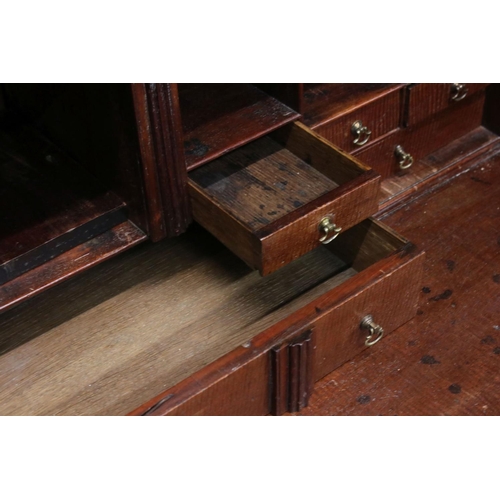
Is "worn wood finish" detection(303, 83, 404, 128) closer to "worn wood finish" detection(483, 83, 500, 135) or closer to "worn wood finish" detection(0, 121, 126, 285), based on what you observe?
"worn wood finish" detection(483, 83, 500, 135)

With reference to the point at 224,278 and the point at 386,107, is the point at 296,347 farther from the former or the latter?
the point at 386,107

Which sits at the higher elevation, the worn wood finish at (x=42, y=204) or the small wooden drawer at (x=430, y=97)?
the worn wood finish at (x=42, y=204)

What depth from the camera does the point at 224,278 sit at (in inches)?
77.5

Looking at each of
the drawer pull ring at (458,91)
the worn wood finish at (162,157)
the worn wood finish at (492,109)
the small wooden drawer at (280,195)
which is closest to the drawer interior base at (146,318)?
the small wooden drawer at (280,195)

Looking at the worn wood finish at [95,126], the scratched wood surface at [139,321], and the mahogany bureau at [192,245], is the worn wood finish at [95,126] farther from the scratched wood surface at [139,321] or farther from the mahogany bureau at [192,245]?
the scratched wood surface at [139,321]

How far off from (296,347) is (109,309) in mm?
448

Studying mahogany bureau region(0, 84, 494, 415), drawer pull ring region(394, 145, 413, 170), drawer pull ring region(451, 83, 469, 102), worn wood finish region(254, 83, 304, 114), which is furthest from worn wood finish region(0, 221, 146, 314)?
drawer pull ring region(451, 83, 469, 102)

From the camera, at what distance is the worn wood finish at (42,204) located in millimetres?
1650

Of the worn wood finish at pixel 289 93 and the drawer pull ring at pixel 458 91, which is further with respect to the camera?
the drawer pull ring at pixel 458 91

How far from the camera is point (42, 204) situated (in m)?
1.72

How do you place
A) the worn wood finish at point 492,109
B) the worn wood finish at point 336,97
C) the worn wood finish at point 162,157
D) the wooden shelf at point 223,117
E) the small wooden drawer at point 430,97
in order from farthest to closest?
1. the worn wood finish at point 492,109
2. the small wooden drawer at point 430,97
3. the worn wood finish at point 336,97
4. the wooden shelf at point 223,117
5. the worn wood finish at point 162,157

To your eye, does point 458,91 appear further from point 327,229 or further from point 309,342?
point 309,342

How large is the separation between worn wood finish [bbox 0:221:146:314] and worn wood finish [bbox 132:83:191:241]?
0.17ft

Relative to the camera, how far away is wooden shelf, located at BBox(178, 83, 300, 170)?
5.79 feet
